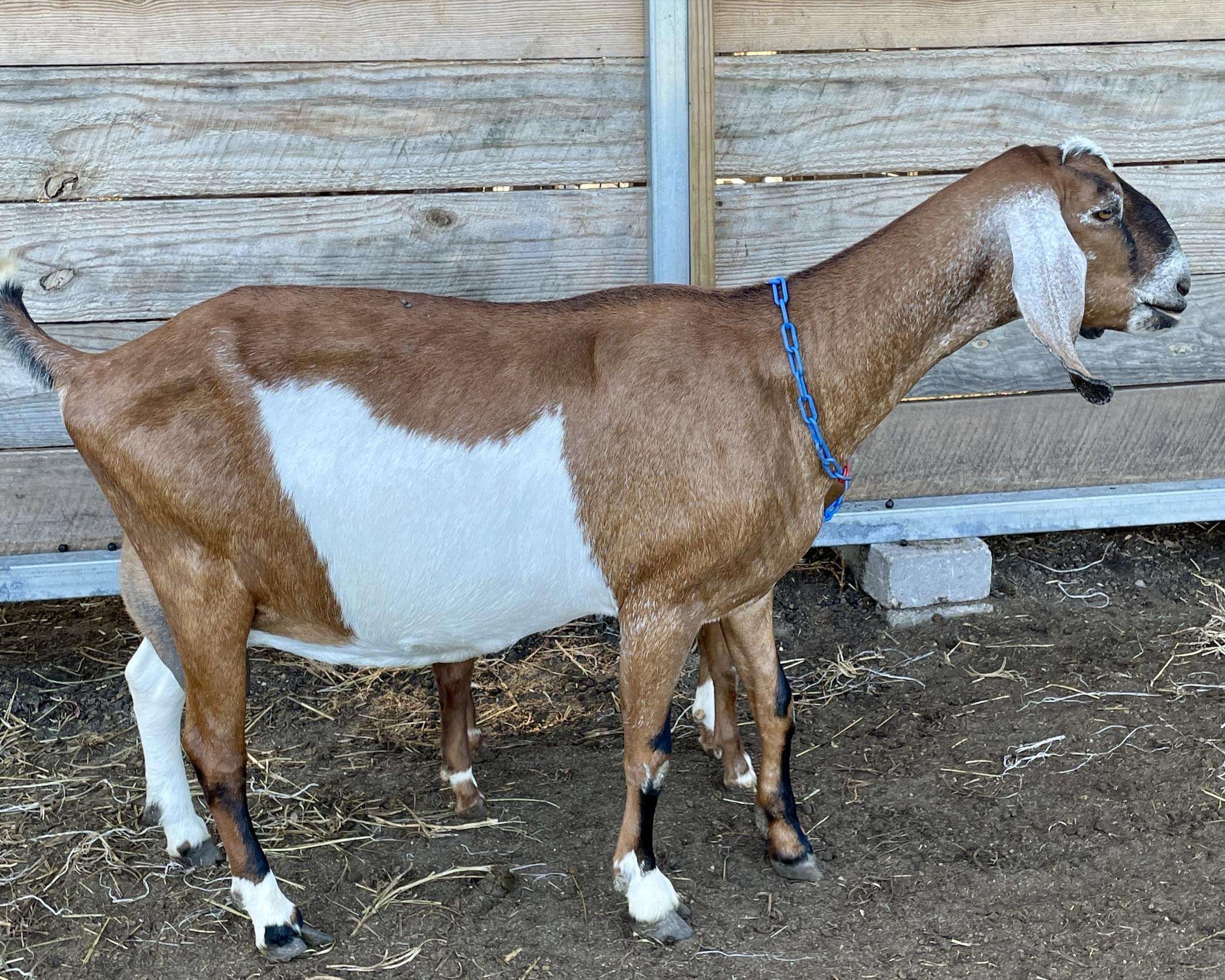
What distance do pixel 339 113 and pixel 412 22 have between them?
1.16 feet

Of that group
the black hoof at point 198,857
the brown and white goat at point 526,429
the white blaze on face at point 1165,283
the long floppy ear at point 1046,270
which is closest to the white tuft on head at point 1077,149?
the brown and white goat at point 526,429

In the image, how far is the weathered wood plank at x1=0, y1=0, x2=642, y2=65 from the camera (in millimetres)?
3580

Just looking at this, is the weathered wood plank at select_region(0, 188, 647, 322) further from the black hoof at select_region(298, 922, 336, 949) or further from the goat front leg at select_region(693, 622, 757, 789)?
the black hoof at select_region(298, 922, 336, 949)

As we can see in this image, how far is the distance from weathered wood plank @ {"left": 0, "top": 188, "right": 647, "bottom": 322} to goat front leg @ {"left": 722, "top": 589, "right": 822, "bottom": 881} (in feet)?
4.82

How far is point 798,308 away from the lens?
276 cm

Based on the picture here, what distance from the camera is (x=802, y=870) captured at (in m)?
3.05

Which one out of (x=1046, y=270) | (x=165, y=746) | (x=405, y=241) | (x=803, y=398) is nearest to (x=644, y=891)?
(x=803, y=398)

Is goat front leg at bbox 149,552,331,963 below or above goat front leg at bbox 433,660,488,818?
above

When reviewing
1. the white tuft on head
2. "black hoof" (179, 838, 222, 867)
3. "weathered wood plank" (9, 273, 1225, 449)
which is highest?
the white tuft on head

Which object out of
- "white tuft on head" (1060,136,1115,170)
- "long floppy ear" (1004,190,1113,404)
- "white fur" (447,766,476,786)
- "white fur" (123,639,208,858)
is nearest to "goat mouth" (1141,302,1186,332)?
"long floppy ear" (1004,190,1113,404)

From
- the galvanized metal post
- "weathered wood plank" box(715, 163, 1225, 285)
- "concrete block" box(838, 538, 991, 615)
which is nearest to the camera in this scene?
the galvanized metal post

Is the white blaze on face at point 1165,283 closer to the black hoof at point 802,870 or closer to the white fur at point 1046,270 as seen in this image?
the white fur at point 1046,270

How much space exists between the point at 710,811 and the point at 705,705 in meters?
0.39

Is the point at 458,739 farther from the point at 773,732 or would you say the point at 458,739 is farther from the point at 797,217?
the point at 797,217
